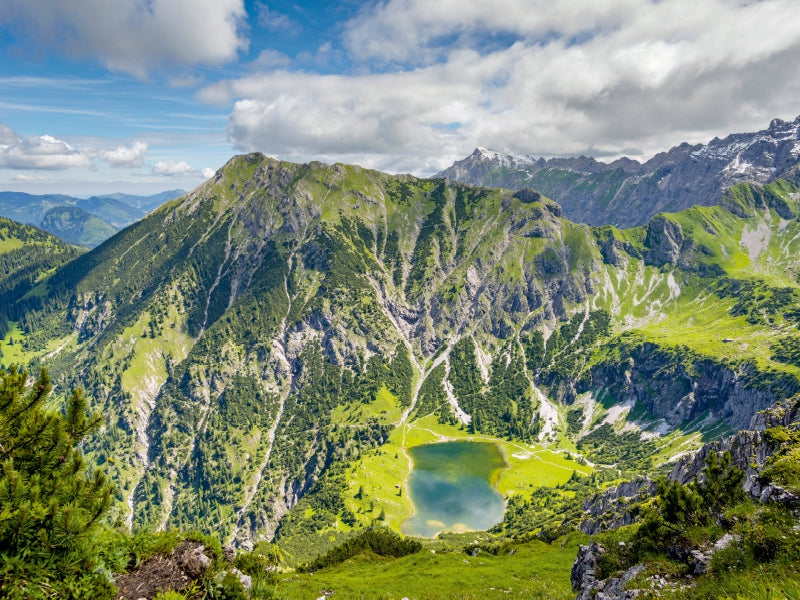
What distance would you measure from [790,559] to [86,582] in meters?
26.0

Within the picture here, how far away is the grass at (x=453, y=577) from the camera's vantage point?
56.3 meters

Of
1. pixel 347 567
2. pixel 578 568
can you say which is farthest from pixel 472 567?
pixel 578 568

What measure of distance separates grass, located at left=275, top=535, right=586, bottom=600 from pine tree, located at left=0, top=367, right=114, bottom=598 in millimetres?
40718

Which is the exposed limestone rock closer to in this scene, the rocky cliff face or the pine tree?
the rocky cliff face

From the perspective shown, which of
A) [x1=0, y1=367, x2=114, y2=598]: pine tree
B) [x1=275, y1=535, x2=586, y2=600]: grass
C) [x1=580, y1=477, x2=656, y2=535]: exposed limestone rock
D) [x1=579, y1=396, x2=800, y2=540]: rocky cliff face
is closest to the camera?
[x1=0, y1=367, x2=114, y2=598]: pine tree

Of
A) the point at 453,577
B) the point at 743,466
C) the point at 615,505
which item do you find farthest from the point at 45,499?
the point at 615,505

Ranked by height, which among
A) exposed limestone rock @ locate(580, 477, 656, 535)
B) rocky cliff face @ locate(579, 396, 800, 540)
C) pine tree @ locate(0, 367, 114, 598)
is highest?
pine tree @ locate(0, 367, 114, 598)

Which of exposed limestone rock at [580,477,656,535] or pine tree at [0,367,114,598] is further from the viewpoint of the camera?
exposed limestone rock at [580,477,656,535]

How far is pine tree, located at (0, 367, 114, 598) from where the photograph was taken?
9.15m

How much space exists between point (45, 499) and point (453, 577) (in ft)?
236

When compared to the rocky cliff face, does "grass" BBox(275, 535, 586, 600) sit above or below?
below

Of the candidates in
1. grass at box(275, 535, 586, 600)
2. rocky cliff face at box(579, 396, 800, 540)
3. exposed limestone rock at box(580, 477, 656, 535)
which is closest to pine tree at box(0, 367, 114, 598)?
rocky cliff face at box(579, 396, 800, 540)

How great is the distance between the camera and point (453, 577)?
68000mm

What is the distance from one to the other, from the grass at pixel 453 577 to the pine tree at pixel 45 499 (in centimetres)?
4072
